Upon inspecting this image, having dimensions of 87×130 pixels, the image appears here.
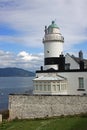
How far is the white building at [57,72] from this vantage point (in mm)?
41062

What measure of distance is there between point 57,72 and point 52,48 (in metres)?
3.62

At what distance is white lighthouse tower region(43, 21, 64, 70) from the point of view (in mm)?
44906

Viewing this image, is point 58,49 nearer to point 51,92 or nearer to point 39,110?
point 51,92

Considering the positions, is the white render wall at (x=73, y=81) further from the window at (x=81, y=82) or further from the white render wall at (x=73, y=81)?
the window at (x=81, y=82)

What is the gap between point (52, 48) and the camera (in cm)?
4488

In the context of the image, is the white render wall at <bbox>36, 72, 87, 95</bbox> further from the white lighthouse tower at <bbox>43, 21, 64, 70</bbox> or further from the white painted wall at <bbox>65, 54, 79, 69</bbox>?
the white lighthouse tower at <bbox>43, 21, 64, 70</bbox>

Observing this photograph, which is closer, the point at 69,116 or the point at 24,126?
the point at 24,126

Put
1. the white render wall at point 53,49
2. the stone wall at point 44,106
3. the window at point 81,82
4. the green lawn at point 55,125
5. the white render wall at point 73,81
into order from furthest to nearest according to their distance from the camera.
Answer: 1. the white render wall at point 53,49
2. the white render wall at point 73,81
3. the window at point 81,82
4. the stone wall at point 44,106
5. the green lawn at point 55,125

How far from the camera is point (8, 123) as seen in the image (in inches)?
1359

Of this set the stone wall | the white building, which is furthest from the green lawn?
the white building

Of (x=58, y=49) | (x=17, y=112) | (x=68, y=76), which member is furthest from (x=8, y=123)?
(x=58, y=49)

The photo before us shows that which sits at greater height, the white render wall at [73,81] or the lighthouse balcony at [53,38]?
the lighthouse balcony at [53,38]

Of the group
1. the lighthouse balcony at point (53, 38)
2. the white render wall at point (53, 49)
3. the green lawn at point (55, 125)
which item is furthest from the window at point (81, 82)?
the green lawn at point (55, 125)

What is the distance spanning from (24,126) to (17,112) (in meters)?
6.56
